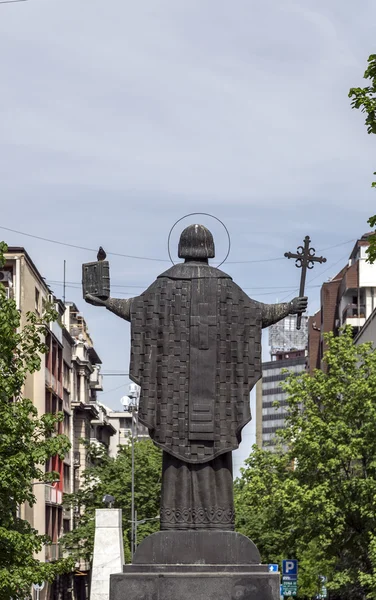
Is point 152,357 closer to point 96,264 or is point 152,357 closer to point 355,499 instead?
point 96,264

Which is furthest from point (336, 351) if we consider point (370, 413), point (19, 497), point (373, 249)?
point (373, 249)

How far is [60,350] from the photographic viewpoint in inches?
3772

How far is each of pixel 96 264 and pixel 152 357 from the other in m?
1.32

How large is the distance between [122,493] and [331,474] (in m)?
33.6

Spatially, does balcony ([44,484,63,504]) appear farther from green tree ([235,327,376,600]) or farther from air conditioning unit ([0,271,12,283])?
green tree ([235,327,376,600])

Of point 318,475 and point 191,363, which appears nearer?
point 191,363

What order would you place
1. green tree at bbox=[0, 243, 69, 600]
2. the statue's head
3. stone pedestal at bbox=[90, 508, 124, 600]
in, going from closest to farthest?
the statue's head
green tree at bbox=[0, 243, 69, 600]
stone pedestal at bbox=[90, 508, 124, 600]

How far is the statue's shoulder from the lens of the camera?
17297 millimetres

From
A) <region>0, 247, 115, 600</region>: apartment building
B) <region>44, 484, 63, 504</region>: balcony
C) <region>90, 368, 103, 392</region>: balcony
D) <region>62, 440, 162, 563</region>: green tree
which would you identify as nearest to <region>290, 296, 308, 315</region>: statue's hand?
<region>0, 247, 115, 600</region>: apartment building

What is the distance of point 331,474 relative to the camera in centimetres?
5572

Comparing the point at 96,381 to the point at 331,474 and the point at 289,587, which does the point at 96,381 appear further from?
the point at 289,587

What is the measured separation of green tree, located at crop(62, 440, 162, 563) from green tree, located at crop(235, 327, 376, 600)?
960 inches

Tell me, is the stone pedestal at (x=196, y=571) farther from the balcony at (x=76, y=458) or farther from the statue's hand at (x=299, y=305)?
the balcony at (x=76, y=458)

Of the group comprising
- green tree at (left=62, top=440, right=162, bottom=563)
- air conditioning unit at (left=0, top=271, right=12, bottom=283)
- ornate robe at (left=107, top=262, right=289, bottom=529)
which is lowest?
ornate robe at (left=107, top=262, right=289, bottom=529)
